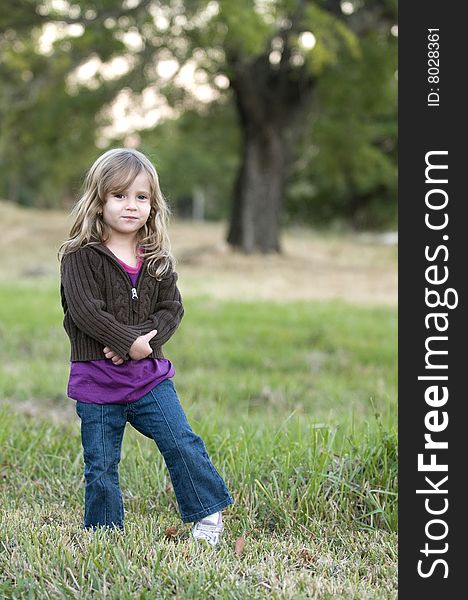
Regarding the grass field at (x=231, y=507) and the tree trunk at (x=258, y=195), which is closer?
the grass field at (x=231, y=507)

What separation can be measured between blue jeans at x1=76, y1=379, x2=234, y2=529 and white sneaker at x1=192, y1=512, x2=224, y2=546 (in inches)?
1.3

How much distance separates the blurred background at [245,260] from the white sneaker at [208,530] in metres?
0.18

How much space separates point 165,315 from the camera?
3.13 metres

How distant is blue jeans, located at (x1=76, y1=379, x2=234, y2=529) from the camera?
120 inches

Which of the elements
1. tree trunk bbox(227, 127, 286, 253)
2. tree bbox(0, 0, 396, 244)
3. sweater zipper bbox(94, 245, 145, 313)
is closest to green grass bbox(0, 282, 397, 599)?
sweater zipper bbox(94, 245, 145, 313)

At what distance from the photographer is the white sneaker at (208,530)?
10.00ft

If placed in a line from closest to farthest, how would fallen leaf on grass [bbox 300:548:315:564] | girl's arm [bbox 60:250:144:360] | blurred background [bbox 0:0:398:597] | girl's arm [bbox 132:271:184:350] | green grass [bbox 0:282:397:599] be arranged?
green grass [bbox 0:282:397:599] < fallen leaf on grass [bbox 300:548:315:564] < girl's arm [bbox 60:250:144:360] < girl's arm [bbox 132:271:184:350] < blurred background [bbox 0:0:398:597]

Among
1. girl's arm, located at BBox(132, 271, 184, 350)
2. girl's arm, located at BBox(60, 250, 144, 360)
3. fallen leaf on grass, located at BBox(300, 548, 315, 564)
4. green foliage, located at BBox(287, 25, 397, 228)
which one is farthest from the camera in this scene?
green foliage, located at BBox(287, 25, 397, 228)

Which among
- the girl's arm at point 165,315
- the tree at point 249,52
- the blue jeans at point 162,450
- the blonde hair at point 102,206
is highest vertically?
the tree at point 249,52

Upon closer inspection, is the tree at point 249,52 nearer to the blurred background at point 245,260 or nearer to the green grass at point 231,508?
the blurred background at point 245,260

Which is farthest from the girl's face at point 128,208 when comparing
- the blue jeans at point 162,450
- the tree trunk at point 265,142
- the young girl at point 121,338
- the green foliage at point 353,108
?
the green foliage at point 353,108

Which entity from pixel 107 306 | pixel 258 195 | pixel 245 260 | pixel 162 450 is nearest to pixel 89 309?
pixel 107 306

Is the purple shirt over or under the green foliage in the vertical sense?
under

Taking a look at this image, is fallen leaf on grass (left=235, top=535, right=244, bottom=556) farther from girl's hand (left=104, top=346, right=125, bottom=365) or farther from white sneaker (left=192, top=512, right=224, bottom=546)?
girl's hand (left=104, top=346, right=125, bottom=365)
